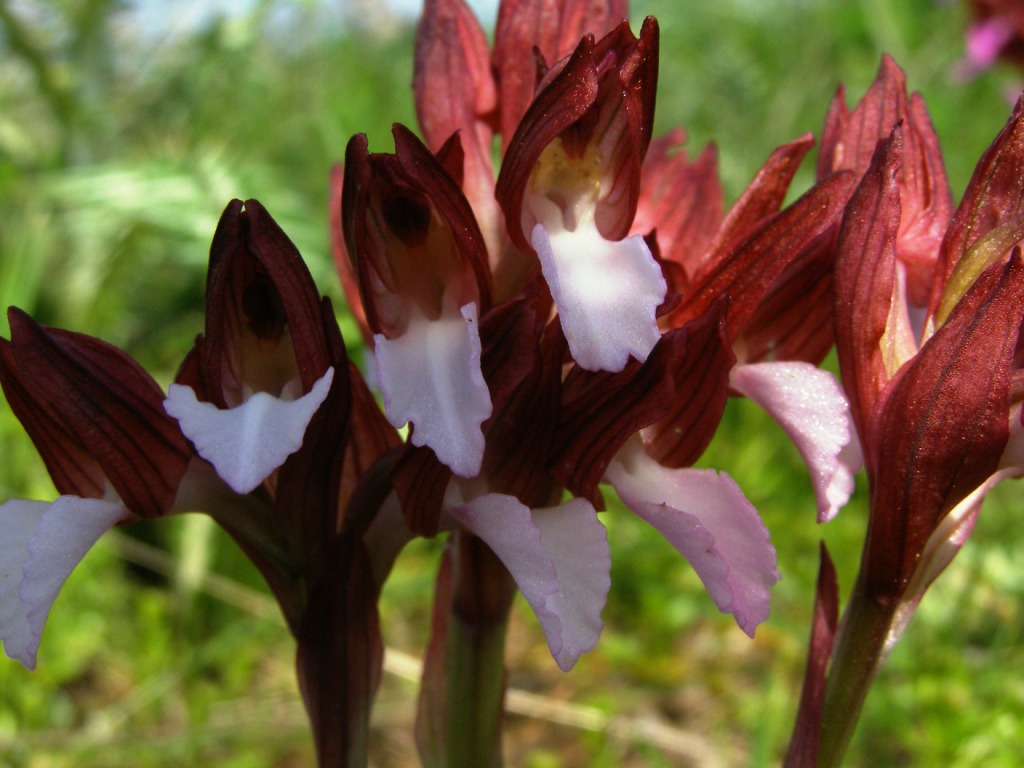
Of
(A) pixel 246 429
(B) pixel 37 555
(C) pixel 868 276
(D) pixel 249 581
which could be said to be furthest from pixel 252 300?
(D) pixel 249 581

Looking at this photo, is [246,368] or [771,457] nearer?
[246,368]

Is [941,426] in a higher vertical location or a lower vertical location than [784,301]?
lower

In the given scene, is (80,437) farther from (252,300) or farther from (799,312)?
(799,312)

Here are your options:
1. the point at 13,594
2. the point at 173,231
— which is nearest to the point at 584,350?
the point at 13,594

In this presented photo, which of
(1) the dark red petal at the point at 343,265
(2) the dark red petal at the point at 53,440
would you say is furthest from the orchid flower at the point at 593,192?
(2) the dark red petal at the point at 53,440

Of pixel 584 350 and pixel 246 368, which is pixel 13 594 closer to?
pixel 246 368

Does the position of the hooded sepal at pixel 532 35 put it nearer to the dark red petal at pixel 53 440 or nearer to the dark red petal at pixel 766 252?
the dark red petal at pixel 766 252
